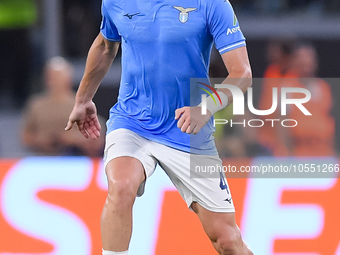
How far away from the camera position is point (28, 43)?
841 centimetres

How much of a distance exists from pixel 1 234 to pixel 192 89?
205 cm

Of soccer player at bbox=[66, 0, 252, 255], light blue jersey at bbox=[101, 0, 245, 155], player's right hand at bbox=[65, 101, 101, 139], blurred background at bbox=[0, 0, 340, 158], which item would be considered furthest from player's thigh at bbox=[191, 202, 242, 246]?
blurred background at bbox=[0, 0, 340, 158]

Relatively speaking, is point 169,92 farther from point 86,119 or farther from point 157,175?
point 157,175

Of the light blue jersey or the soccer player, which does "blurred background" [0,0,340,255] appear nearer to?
the soccer player

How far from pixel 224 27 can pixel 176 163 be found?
0.85 metres

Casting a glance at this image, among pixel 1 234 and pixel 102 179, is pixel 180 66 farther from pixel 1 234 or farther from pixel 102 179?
pixel 1 234

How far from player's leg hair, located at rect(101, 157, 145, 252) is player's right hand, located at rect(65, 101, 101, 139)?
0.69 m

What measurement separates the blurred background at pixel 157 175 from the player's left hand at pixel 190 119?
1613mm

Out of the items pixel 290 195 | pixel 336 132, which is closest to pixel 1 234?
pixel 290 195

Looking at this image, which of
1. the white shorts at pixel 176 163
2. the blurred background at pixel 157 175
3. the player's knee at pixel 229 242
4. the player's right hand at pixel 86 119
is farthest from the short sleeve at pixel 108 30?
the player's knee at pixel 229 242

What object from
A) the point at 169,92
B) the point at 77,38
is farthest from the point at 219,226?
the point at 77,38

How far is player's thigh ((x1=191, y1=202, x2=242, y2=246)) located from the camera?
10.9 feet

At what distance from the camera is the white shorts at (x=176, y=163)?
3.16 meters

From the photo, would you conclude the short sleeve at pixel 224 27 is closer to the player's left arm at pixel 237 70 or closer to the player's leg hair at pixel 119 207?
A: the player's left arm at pixel 237 70
